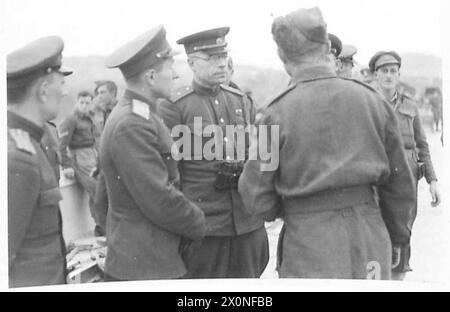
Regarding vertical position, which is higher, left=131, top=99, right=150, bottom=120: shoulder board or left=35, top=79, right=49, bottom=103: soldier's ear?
left=35, top=79, right=49, bottom=103: soldier's ear

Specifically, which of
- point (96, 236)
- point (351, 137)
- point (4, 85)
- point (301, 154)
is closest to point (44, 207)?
point (96, 236)

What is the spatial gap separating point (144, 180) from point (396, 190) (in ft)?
4.13

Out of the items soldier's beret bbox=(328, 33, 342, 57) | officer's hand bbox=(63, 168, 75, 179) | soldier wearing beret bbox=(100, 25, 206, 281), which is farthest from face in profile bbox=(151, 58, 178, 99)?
soldier's beret bbox=(328, 33, 342, 57)

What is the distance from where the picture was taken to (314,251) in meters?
3.02

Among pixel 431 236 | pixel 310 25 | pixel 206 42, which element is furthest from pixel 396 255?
pixel 206 42

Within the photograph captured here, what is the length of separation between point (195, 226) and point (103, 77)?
0.93 meters

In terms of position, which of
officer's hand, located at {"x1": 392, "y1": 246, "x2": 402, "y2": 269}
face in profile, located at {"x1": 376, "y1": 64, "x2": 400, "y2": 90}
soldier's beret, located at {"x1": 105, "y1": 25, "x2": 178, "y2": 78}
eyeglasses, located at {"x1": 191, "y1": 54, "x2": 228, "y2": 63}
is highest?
soldier's beret, located at {"x1": 105, "y1": 25, "x2": 178, "y2": 78}

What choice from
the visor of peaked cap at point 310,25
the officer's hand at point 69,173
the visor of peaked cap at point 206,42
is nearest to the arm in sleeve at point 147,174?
the officer's hand at point 69,173

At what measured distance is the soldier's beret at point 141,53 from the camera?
3.22 m

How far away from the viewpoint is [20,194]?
3.20 meters

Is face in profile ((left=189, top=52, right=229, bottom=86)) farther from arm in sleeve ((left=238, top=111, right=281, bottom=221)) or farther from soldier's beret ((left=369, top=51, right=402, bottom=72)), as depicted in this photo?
soldier's beret ((left=369, top=51, right=402, bottom=72))

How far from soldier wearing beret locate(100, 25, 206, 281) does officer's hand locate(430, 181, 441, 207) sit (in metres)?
1.27

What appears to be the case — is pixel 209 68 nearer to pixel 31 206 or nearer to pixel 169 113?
pixel 169 113

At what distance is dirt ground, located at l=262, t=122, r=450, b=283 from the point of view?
3.36m
